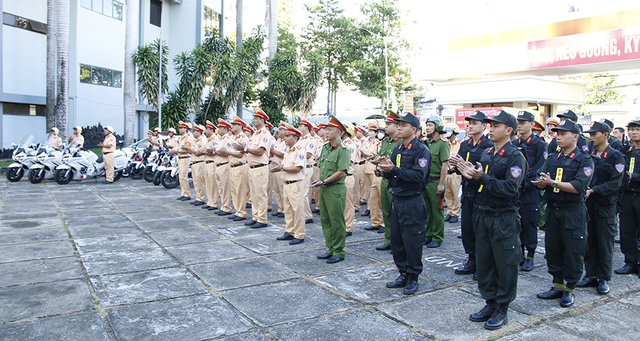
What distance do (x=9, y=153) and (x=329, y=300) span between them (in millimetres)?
20481

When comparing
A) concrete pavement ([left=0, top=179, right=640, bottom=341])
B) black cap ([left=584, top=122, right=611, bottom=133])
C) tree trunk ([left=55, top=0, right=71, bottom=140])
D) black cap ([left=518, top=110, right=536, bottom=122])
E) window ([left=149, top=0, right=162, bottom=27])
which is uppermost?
window ([left=149, top=0, right=162, bottom=27])

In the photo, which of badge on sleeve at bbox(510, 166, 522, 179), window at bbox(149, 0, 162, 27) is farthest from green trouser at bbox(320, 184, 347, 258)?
window at bbox(149, 0, 162, 27)

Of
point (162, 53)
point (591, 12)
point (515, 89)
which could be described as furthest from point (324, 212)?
point (162, 53)

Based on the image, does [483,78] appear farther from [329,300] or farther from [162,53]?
[329,300]

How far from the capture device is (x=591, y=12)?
53.7 ft

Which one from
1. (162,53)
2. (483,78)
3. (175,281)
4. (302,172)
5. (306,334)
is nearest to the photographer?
(306,334)

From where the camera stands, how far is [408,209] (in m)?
5.14

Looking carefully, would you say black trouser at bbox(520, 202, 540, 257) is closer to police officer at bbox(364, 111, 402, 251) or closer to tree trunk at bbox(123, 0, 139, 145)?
police officer at bbox(364, 111, 402, 251)

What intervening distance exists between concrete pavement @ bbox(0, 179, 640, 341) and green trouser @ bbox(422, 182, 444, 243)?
0.87ft

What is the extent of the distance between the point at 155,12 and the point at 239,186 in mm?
23885

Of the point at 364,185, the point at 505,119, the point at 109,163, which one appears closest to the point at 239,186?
the point at 364,185

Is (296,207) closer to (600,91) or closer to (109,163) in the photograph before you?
(109,163)

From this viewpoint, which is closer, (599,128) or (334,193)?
(599,128)

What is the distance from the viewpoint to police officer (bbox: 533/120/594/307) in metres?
4.79
